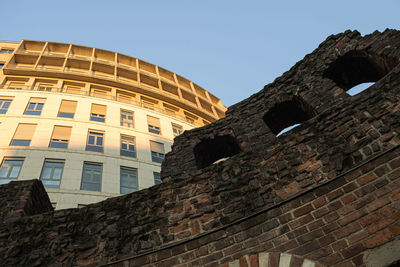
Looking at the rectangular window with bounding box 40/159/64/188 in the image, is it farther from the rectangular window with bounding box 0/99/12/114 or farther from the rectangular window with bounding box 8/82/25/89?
the rectangular window with bounding box 8/82/25/89

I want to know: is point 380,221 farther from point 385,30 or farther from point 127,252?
point 385,30

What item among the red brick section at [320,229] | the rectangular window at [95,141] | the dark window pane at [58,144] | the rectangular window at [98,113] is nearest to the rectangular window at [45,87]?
the rectangular window at [98,113]

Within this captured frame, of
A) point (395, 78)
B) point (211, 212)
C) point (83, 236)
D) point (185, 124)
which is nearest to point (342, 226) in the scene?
point (211, 212)

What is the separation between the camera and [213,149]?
337 inches

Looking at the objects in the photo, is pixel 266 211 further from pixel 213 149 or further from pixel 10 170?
pixel 10 170

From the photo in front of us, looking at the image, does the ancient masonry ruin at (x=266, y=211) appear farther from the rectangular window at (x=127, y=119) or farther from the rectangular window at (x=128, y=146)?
the rectangular window at (x=127, y=119)

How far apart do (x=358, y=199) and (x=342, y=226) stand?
18.7 inches

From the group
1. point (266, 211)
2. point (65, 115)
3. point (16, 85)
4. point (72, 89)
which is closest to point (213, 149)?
point (266, 211)

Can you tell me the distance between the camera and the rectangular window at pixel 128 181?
15.3m

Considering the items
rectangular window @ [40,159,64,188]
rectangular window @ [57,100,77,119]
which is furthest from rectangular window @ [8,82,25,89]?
rectangular window @ [40,159,64,188]

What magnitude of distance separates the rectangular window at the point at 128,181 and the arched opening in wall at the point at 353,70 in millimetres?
11510

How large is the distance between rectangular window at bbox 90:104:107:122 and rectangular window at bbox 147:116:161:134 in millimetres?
3360

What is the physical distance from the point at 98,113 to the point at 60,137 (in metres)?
3.73

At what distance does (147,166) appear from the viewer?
1728 centimetres
